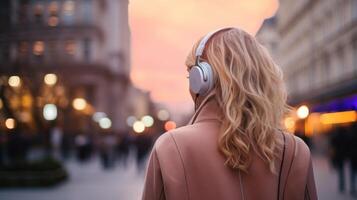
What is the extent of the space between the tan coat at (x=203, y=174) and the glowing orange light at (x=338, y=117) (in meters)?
26.5

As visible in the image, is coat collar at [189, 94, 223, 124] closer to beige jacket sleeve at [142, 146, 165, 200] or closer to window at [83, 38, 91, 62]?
beige jacket sleeve at [142, 146, 165, 200]

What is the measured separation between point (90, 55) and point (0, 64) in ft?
117

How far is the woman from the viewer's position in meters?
1.89

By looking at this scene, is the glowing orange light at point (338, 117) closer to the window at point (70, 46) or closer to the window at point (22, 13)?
the window at point (22, 13)

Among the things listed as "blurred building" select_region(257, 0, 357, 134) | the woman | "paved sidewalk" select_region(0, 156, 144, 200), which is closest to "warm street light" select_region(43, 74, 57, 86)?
"paved sidewalk" select_region(0, 156, 144, 200)

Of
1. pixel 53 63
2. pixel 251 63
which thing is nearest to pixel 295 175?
pixel 251 63

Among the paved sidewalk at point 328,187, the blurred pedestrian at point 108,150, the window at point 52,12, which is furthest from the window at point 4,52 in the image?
the paved sidewalk at point 328,187

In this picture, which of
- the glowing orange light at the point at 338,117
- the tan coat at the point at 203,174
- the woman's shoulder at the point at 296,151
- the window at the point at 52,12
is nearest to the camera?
the tan coat at the point at 203,174

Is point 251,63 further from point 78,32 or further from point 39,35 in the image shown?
point 78,32

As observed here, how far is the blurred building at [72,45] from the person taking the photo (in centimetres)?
1792

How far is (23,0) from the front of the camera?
60.5 feet

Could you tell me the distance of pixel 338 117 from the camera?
29.9m

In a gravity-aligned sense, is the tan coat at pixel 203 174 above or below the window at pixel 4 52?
below

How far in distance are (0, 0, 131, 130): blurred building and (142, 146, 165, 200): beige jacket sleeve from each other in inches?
76.3
